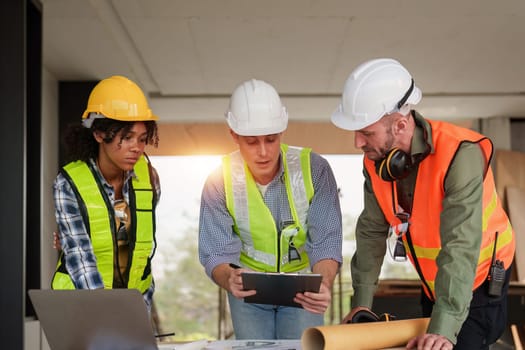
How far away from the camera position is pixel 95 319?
2.19 metres

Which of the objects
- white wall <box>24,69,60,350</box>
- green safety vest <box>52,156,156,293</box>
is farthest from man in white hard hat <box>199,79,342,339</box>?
white wall <box>24,69,60,350</box>

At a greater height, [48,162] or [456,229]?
[48,162]

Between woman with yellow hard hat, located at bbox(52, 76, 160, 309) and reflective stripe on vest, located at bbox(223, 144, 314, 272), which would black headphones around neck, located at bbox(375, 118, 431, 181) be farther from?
woman with yellow hard hat, located at bbox(52, 76, 160, 309)

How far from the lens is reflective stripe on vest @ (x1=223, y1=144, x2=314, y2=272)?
318cm

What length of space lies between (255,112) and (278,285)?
78 cm

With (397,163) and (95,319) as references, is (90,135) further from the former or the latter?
(397,163)

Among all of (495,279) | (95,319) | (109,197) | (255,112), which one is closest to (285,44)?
(255,112)

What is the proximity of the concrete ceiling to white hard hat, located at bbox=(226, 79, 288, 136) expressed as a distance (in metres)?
2.33

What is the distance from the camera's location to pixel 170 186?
1202cm

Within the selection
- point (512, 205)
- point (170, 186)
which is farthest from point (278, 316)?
point (170, 186)

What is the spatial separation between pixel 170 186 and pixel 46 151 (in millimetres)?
5136

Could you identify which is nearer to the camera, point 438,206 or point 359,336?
point 359,336

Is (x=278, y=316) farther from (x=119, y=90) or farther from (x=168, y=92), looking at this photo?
(x=168, y=92)

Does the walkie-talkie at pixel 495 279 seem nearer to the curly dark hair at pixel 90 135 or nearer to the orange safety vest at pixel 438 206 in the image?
the orange safety vest at pixel 438 206
